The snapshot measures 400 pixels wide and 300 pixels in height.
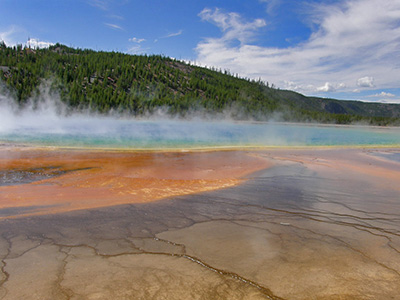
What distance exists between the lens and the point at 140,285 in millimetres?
3330

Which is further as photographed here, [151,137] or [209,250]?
[151,137]

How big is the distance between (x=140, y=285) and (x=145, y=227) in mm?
1852

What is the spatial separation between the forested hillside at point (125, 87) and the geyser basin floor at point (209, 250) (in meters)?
71.3

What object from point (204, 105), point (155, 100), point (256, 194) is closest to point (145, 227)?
point (256, 194)

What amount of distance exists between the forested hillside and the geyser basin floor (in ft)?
234

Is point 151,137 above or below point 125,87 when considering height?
below

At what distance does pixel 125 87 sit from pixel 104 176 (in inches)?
3557

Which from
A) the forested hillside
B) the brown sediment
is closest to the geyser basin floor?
the brown sediment

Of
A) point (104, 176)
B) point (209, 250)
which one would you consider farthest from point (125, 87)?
point (209, 250)

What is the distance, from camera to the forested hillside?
7538cm

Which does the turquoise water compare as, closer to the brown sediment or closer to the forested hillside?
the brown sediment

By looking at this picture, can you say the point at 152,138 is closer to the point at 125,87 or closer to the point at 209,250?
the point at 209,250

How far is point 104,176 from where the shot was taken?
959 centimetres

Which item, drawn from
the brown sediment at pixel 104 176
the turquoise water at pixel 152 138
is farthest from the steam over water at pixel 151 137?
the brown sediment at pixel 104 176
